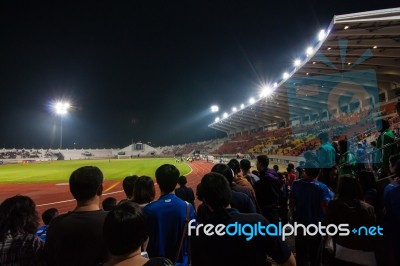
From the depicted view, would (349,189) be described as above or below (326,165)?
below

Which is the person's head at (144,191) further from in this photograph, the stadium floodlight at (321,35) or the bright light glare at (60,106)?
the bright light glare at (60,106)

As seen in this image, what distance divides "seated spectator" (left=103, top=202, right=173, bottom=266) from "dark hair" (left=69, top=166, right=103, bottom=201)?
1080 millimetres

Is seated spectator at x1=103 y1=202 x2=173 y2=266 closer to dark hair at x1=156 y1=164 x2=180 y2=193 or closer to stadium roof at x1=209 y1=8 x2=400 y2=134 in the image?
dark hair at x1=156 y1=164 x2=180 y2=193

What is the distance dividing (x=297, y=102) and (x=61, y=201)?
112ft

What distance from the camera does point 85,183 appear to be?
2.84m

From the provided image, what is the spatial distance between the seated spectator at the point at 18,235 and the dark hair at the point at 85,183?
48 cm

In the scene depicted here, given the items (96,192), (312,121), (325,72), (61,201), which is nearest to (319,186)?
(96,192)

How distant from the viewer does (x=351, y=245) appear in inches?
121

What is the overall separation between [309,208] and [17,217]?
4.20 meters

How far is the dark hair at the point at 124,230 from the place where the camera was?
1.77 meters

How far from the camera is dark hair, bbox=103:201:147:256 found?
1.77 metres

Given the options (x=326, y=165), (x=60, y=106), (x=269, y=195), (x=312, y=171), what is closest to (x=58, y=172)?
(x=269, y=195)

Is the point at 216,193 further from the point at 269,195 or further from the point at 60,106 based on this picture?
the point at 60,106

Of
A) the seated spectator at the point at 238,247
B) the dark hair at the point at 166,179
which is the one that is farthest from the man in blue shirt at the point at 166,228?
the seated spectator at the point at 238,247
